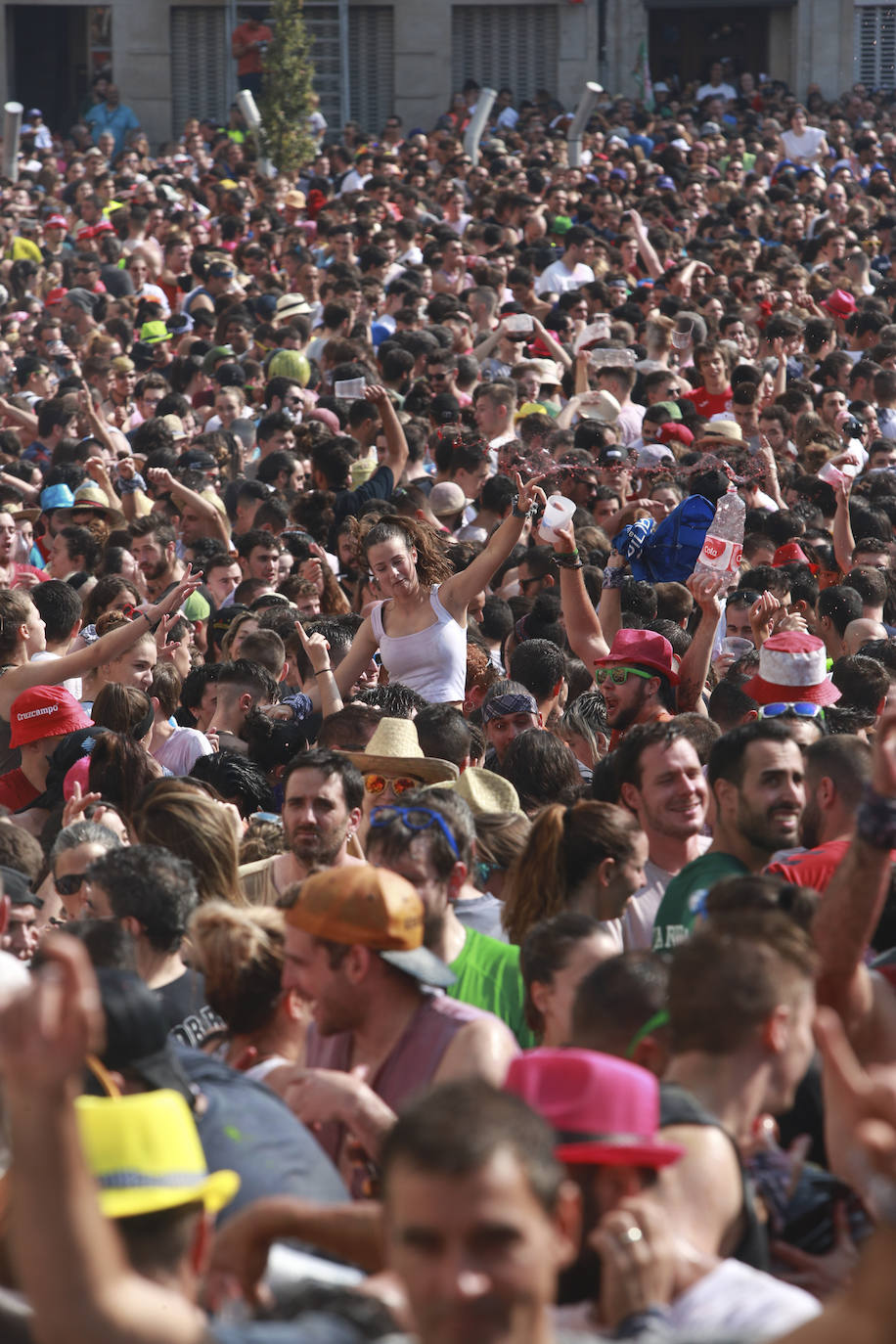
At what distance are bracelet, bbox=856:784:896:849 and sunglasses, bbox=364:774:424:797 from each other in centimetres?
247

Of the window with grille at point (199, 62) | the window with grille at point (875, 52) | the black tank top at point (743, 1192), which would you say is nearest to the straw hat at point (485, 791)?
the black tank top at point (743, 1192)

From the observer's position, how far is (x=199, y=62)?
30.0 metres

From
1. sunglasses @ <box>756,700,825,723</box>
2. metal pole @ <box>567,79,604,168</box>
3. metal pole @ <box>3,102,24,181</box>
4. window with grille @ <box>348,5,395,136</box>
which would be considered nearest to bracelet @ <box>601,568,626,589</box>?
sunglasses @ <box>756,700,825,723</box>

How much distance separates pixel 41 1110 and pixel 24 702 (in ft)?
13.6

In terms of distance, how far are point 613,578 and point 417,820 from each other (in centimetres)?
335

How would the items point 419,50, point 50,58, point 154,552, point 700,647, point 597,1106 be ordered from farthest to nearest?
point 50,58 < point 419,50 < point 154,552 < point 700,647 < point 597,1106

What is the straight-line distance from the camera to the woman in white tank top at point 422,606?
6828 millimetres

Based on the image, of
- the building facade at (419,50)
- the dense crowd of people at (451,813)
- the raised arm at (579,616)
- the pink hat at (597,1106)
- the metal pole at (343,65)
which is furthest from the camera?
the building facade at (419,50)

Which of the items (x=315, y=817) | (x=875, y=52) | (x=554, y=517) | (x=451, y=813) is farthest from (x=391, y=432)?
(x=875, y=52)

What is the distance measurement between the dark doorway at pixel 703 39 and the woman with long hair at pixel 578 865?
2919 cm

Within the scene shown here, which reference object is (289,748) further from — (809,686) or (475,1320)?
(475,1320)

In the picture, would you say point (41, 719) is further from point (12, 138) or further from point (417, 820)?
point (12, 138)

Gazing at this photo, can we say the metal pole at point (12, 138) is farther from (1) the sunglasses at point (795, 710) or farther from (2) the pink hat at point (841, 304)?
(1) the sunglasses at point (795, 710)

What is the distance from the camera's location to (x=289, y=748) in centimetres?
649
